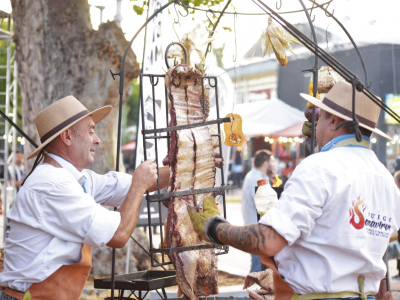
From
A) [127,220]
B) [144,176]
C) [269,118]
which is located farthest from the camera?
[269,118]

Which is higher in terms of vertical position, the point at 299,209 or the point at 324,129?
the point at 324,129

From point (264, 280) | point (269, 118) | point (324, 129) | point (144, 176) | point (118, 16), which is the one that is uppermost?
point (118, 16)

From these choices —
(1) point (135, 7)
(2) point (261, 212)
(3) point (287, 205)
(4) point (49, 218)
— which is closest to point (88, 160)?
(4) point (49, 218)

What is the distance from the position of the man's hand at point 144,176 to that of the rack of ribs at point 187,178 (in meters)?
0.12

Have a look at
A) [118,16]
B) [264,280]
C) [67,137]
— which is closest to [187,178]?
[67,137]

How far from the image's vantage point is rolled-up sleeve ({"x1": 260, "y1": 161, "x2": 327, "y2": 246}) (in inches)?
81.5

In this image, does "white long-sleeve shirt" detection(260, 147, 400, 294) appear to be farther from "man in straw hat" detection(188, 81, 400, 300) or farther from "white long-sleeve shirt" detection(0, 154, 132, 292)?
"white long-sleeve shirt" detection(0, 154, 132, 292)

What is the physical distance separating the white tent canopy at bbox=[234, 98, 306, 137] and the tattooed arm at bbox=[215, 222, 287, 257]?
11315mm

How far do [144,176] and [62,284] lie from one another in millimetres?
740

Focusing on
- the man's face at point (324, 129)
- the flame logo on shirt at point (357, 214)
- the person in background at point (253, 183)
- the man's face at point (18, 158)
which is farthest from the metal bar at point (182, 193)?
the man's face at point (18, 158)

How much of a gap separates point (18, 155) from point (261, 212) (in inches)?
396

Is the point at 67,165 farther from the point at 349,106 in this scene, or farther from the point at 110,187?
the point at 349,106

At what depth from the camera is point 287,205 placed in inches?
82.7

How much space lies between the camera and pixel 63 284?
8.92 feet
